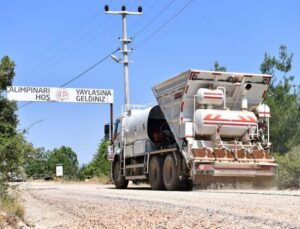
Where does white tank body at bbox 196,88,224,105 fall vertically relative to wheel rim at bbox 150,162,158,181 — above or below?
above

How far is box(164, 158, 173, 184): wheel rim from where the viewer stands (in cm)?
2073

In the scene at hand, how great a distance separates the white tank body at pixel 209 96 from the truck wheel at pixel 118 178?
712cm

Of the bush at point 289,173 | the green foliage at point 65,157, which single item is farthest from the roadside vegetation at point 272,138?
the green foliage at point 65,157

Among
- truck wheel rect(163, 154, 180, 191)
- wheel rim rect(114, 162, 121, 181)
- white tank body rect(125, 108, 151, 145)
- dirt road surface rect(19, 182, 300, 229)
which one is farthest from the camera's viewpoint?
wheel rim rect(114, 162, 121, 181)

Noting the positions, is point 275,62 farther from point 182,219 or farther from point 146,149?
point 182,219

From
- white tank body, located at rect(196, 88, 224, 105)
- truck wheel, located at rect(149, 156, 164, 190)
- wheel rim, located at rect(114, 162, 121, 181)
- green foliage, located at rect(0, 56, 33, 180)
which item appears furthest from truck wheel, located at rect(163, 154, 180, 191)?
green foliage, located at rect(0, 56, 33, 180)

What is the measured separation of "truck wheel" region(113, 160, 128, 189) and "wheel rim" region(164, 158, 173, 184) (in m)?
4.83

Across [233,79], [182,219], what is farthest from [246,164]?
[182,219]


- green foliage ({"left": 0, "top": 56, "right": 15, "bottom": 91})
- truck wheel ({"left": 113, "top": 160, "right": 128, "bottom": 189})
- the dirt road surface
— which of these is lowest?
the dirt road surface

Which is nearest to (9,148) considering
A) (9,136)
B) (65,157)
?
(9,136)

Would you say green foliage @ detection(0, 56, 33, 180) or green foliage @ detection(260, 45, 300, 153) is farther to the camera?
green foliage @ detection(260, 45, 300, 153)

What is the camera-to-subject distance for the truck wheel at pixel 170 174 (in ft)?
66.6

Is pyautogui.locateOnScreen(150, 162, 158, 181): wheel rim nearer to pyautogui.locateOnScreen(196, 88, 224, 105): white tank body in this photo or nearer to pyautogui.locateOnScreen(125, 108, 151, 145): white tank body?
pyautogui.locateOnScreen(125, 108, 151, 145): white tank body

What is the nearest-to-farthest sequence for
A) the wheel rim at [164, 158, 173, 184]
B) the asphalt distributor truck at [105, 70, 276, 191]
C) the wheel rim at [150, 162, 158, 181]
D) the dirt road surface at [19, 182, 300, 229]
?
the dirt road surface at [19, 182, 300, 229]
the asphalt distributor truck at [105, 70, 276, 191]
the wheel rim at [164, 158, 173, 184]
the wheel rim at [150, 162, 158, 181]
